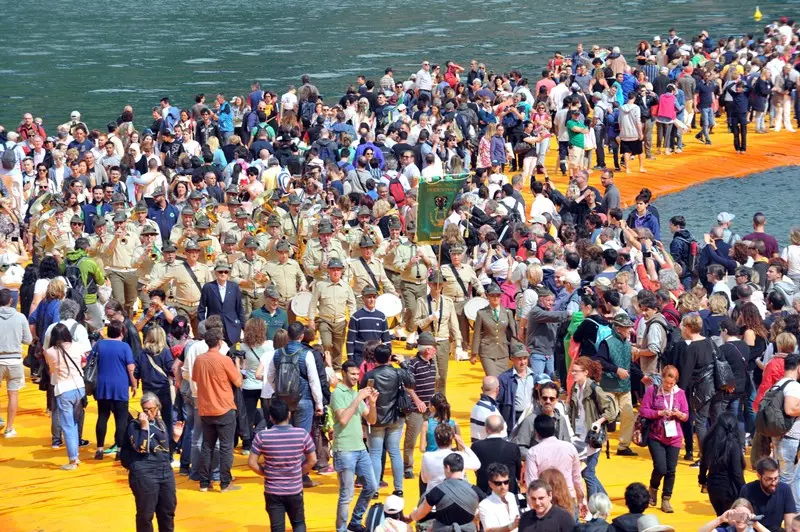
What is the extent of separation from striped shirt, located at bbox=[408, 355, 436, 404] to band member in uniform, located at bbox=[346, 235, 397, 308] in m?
4.45

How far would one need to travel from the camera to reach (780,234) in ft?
90.0

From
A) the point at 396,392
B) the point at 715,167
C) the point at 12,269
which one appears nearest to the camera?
the point at 396,392

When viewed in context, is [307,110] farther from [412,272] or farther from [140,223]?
[412,272]

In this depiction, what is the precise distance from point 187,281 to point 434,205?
10.5ft

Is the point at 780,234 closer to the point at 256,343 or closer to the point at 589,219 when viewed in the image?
the point at 589,219

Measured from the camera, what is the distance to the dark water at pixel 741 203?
28016mm

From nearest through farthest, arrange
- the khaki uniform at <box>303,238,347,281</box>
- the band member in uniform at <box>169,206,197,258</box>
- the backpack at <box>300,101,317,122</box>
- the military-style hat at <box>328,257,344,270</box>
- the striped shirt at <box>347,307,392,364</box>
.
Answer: the striped shirt at <box>347,307,392,364</box>
the military-style hat at <box>328,257,344,270</box>
the khaki uniform at <box>303,238,347,281</box>
the band member in uniform at <box>169,206,197,258</box>
the backpack at <box>300,101,317,122</box>

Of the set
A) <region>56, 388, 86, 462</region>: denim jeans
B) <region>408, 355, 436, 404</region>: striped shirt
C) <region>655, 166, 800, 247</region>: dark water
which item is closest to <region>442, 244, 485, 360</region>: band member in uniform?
<region>408, 355, 436, 404</region>: striped shirt

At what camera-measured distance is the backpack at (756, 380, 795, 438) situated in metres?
12.6

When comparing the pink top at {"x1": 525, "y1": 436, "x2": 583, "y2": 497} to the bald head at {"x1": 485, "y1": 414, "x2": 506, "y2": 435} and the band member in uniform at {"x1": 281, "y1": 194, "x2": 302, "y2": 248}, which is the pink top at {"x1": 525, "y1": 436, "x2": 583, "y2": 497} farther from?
the band member in uniform at {"x1": 281, "y1": 194, "x2": 302, "y2": 248}

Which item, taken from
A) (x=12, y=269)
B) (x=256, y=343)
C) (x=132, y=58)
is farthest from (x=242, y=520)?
(x=132, y=58)

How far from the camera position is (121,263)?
1920 centimetres

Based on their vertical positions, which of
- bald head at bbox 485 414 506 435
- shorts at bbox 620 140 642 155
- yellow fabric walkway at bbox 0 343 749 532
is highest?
bald head at bbox 485 414 506 435

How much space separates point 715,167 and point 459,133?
6.98 metres
